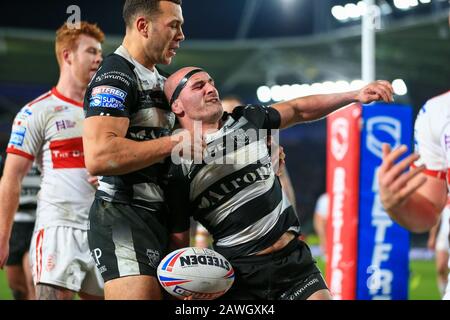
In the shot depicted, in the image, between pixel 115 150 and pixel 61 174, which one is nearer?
pixel 115 150

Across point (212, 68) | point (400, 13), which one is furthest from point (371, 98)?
point (212, 68)

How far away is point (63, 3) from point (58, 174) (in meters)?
20.1

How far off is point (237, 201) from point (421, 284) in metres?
9.21

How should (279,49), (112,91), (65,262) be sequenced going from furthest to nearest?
(279,49)
(65,262)
(112,91)

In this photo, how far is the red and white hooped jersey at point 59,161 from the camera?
4895mm

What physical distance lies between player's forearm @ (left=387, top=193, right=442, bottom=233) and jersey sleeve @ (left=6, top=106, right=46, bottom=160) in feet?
8.92

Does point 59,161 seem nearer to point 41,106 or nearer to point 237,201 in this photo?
point 41,106

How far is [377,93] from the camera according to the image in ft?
12.3

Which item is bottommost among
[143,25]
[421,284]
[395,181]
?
[421,284]

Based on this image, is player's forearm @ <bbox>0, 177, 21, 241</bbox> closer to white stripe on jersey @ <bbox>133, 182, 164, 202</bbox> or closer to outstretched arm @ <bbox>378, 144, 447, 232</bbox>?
white stripe on jersey @ <bbox>133, 182, 164, 202</bbox>

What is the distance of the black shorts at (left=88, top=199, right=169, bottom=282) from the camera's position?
3506 millimetres

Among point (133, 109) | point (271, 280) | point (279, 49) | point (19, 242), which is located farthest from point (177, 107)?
point (279, 49)

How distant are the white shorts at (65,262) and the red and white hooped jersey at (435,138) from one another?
7.89 ft
